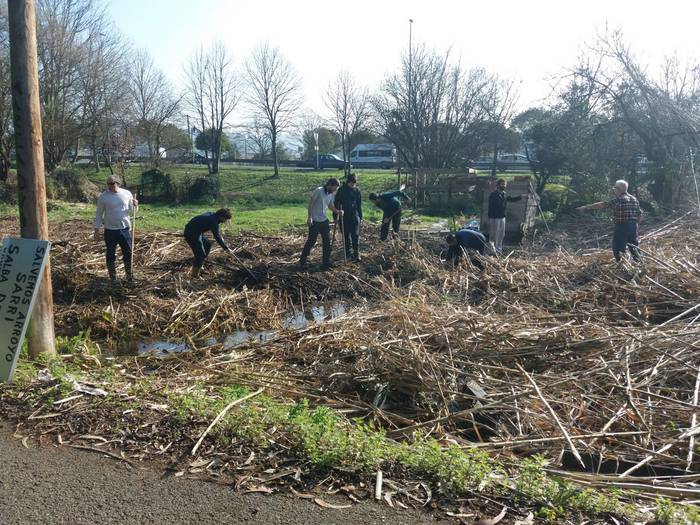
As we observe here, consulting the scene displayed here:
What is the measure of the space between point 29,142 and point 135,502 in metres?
3.66

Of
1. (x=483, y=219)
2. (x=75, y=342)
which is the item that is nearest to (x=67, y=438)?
(x=75, y=342)

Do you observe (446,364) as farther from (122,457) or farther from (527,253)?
(527,253)

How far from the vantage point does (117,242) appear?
902cm

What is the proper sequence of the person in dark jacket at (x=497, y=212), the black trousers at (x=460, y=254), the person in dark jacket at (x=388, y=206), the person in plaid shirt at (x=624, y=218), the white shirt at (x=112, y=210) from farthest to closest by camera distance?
the person in dark jacket at (x=388, y=206)
the person in dark jacket at (x=497, y=212)
the black trousers at (x=460, y=254)
the person in plaid shirt at (x=624, y=218)
the white shirt at (x=112, y=210)

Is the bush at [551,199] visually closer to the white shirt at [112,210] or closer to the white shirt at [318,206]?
the white shirt at [318,206]

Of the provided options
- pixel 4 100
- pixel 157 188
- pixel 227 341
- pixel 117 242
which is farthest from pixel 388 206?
pixel 4 100

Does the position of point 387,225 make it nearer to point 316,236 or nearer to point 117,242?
point 316,236

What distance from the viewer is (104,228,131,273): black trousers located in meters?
8.91

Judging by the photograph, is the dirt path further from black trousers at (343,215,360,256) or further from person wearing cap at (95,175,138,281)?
black trousers at (343,215,360,256)

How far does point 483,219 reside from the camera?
1529 cm

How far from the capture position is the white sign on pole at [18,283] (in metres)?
5.27

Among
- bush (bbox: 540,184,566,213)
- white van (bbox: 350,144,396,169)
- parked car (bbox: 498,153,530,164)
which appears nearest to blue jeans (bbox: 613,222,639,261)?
bush (bbox: 540,184,566,213)

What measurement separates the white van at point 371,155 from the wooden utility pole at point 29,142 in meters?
39.2

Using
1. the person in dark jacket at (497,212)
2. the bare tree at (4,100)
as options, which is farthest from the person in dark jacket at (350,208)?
the bare tree at (4,100)
